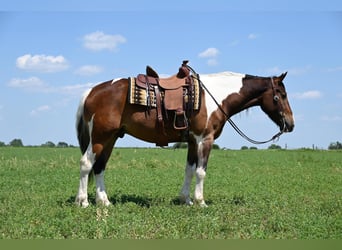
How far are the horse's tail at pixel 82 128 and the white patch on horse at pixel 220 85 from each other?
8.46 ft

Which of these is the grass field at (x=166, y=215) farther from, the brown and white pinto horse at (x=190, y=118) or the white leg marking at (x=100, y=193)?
the brown and white pinto horse at (x=190, y=118)

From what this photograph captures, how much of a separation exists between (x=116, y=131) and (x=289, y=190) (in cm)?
584

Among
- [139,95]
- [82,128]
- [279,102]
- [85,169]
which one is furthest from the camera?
[279,102]

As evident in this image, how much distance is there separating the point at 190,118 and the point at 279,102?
85.3 inches

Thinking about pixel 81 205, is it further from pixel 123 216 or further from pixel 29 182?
pixel 29 182

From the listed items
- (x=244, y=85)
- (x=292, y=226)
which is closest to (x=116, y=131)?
(x=244, y=85)

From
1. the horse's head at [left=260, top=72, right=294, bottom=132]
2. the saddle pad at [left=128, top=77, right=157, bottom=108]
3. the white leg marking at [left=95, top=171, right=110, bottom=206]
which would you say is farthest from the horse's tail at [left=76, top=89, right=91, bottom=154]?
the horse's head at [left=260, top=72, right=294, bottom=132]

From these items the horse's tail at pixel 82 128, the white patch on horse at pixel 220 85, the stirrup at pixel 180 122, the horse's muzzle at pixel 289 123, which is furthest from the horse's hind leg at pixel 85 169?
the horse's muzzle at pixel 289 123

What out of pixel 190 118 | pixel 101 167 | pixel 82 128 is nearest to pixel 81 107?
pixel 82 128

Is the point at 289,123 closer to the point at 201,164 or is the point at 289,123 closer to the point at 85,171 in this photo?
the point at 201,164

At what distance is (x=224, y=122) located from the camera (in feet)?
29.8

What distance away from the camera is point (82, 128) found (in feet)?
29.2

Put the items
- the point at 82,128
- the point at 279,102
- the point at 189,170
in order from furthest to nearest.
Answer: the point at 279,102
the point at 189,170
the point at 82,128

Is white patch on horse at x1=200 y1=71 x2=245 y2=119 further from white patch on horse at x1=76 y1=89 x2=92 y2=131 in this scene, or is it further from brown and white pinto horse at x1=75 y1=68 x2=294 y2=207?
white patch on horse at x1=76 y1=89 x2=92 y2=131
